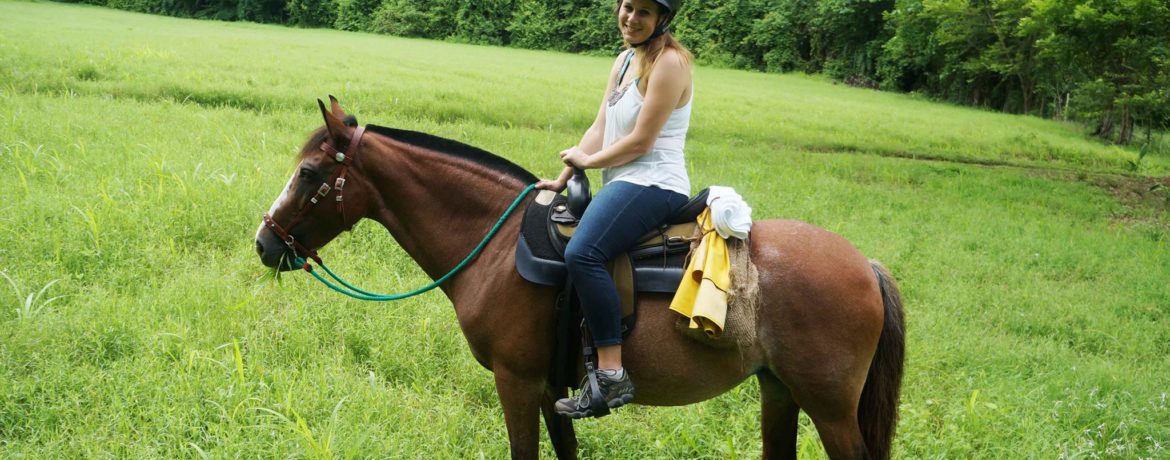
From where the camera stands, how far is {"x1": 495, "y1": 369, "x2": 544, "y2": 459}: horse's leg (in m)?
3.19

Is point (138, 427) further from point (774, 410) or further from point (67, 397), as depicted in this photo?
point (774, 410)

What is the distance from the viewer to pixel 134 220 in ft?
19.8

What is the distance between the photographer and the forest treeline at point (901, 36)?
16438 millimetres

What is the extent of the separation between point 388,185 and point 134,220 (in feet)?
13.0

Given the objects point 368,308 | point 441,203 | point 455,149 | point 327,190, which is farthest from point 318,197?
point 368,308

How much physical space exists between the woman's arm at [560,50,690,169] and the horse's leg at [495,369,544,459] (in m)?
1.06

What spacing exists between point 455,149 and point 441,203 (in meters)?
0.27

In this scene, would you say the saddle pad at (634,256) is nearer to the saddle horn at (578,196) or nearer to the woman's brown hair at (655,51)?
the saddle horn at (578,196)

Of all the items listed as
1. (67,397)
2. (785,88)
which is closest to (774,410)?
(67,397)

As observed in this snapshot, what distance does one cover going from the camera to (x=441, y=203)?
11.1ft

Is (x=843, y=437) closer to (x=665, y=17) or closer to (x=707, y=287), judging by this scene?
(x=707, y=287)

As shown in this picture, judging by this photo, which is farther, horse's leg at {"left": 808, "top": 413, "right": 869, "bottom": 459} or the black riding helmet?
horse's leg at {"left": 808, "top": 413, "right": 869, "bottom": 459}

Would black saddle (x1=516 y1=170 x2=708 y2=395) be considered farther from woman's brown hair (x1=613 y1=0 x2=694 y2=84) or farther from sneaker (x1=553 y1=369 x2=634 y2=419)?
woman's brown hair (x1=613 y1=0 x2=694 y2=84)

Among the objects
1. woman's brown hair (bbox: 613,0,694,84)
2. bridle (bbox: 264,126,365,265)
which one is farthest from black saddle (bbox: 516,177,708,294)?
bridle (bbox: 264,126,365,265)
